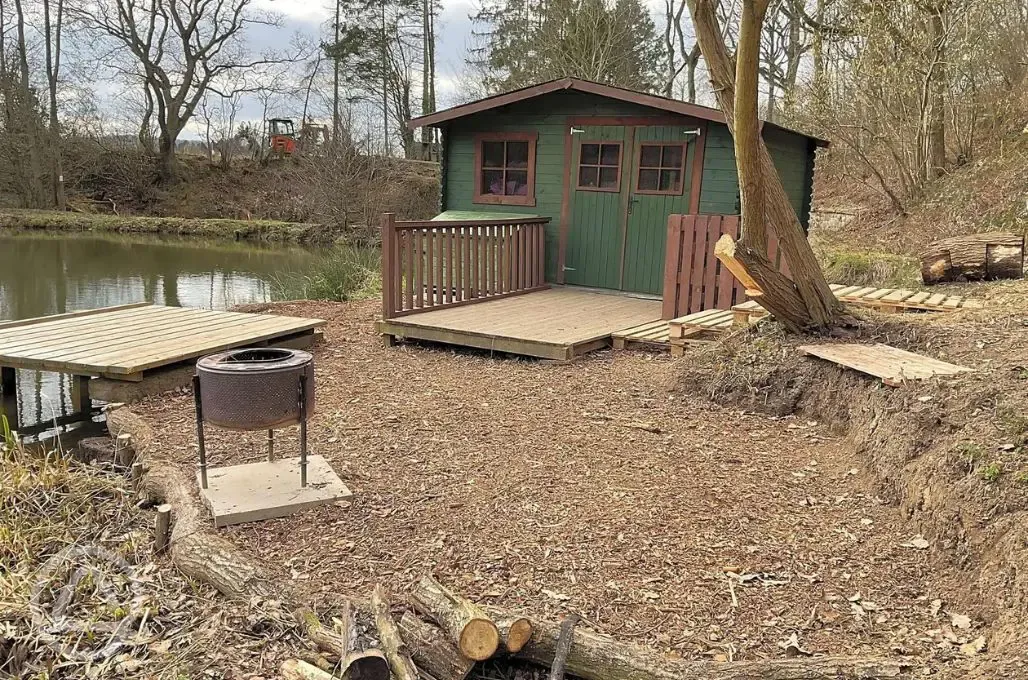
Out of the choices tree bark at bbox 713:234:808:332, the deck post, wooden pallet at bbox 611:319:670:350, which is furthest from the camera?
the deck post

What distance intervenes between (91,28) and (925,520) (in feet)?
101

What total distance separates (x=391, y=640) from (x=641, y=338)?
4420 mm

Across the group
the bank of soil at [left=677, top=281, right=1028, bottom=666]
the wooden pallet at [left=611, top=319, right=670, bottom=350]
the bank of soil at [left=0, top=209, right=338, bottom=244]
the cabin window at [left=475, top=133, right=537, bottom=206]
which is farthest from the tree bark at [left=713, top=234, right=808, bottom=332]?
the bank of soil at [left=0, top=209, right=338, bottom=244]

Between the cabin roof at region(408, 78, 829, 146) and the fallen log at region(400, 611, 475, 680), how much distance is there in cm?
623

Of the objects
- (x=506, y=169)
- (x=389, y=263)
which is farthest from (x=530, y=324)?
(x=506, y=169)

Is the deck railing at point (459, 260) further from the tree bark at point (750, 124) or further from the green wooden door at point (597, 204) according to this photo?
the tree bark at point (750, 124)

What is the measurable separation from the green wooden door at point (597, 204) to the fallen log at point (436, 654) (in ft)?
22.6

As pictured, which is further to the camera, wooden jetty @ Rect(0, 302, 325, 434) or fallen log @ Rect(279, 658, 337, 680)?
wooden jetty @ Rect(0, 302, 325, 434)

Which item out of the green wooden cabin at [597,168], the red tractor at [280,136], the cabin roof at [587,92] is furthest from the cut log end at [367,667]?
the red tractor at [280,136]

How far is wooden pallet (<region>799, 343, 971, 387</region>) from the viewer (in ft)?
13.6

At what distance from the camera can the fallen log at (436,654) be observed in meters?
2.43

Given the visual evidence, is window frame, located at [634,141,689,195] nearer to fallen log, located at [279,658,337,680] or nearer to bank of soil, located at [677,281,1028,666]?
bank of soil, located at [677,281,1028,666]

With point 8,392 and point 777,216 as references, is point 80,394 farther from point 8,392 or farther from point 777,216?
point 777,216

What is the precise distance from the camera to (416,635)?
251 centimetres
